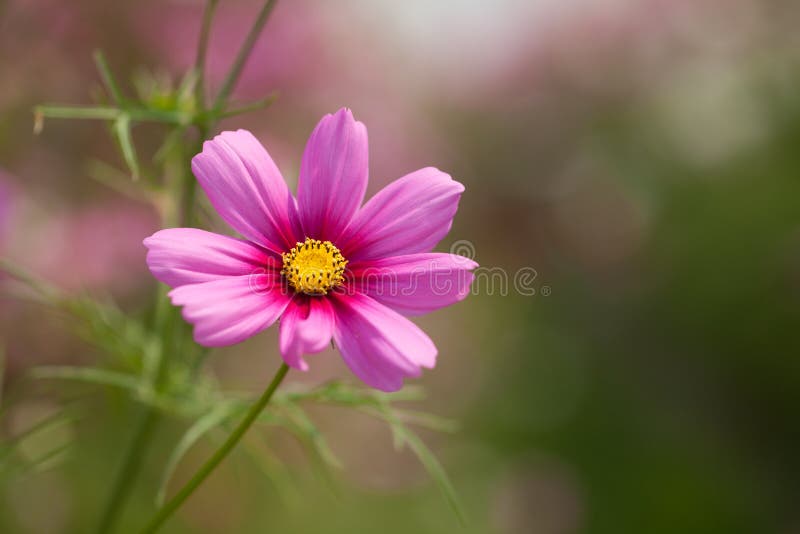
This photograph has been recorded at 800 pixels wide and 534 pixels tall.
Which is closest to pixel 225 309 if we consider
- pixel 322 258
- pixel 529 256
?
pixel 322 258

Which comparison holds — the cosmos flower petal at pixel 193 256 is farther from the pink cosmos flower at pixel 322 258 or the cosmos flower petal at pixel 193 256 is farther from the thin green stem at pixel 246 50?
the thin green stem at pixel 246 50

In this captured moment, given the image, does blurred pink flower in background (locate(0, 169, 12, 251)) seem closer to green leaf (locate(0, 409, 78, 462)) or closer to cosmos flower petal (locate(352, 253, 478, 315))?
green leaf (locate(0, 409, 78, 462))

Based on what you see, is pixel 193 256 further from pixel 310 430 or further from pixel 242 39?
pixel 242 39

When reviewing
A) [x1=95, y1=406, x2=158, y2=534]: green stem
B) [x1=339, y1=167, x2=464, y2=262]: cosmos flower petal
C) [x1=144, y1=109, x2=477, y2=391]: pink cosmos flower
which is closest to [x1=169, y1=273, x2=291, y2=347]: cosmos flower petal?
[x1=144, y1=109, x2=477, y2=391]: pink cosmos flower

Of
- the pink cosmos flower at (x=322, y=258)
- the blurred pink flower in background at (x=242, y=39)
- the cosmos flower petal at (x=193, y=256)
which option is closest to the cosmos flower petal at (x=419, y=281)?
the pink cosmos flower at (x=322, y=258)

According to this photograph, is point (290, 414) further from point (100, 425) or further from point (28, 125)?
point (100, 425)

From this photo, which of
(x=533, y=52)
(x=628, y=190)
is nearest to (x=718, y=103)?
(x=628, y=190)
